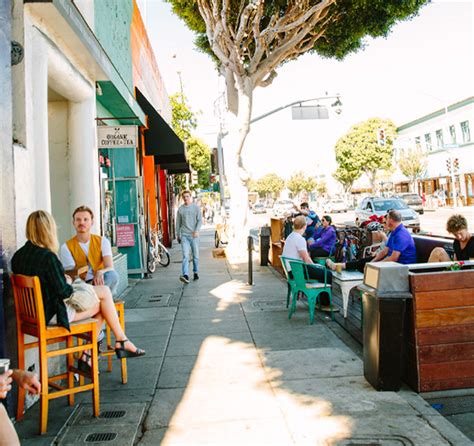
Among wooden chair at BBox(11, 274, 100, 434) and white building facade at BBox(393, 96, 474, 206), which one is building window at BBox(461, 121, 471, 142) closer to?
white building facade at BBox(393, 96, 474, 206)

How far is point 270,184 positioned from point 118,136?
12272cm

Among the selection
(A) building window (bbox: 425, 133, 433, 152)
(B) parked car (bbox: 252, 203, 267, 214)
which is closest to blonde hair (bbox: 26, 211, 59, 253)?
(A) building window (bbox: 425, 133, 433, 152)

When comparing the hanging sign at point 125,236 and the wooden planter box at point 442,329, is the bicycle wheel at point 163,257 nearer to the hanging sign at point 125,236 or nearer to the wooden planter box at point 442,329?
the hanging sign at point 125,236

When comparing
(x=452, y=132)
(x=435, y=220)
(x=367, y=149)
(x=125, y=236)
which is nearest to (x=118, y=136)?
(x=125, y=236)

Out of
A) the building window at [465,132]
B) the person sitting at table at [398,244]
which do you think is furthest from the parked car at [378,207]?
the building window at [465,132]

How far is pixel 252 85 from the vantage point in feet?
49.0

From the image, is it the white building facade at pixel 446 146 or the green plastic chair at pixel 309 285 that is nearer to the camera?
A: the green plastic chair at pixel 309 285

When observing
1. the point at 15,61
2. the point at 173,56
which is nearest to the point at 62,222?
the point at 15,61

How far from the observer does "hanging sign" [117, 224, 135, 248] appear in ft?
38.5

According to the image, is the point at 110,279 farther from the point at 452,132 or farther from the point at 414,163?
the point at 414,163

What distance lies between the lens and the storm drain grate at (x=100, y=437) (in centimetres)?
371

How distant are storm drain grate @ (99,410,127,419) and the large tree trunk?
11.2 metres

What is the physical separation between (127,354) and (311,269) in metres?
3.40

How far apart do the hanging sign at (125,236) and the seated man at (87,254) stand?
6.15 meters
